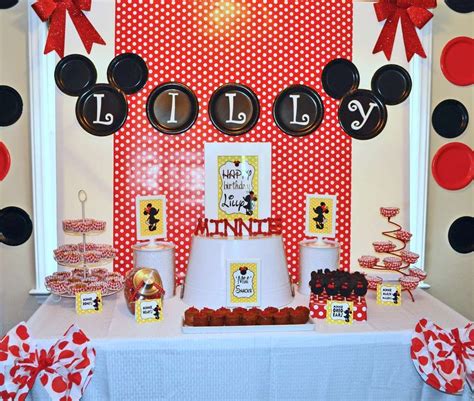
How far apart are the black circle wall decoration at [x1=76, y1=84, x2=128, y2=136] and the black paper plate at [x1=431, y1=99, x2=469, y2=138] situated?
4.23 feet

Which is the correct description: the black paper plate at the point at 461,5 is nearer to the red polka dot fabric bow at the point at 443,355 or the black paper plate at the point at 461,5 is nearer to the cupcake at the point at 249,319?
the red polka dot fabric bow at the point at 443,355

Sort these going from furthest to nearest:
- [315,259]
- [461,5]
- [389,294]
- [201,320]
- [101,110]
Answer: [461,5] < [101,110] < [315,259] < [389,294] < [201,320]

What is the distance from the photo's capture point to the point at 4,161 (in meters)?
2.08

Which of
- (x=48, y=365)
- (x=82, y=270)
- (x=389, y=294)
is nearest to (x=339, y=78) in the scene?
(x=389, y=294)

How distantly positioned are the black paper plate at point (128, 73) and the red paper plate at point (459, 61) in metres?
1.23

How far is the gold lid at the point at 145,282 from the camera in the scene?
175cm

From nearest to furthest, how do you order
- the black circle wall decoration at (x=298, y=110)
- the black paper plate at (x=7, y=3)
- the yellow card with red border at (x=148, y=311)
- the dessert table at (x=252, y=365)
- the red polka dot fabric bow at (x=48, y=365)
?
the red polka dot fabric bow at (x=48, y=365) < the dessert table at (x=252, y=365) < the yellow card with red border at (x=148, y=311) < the black paper plate at (x=7, y=3) < the black circle wall decoration at (x=298, y=110)

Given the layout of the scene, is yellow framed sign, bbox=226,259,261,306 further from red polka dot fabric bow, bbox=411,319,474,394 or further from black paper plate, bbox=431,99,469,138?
black paper plate, bbox=431,99,469,138

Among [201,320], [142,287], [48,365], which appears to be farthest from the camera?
[142,287]

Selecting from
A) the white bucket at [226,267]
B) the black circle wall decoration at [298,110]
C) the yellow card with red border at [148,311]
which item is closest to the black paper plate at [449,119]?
the black circle wall decoration at [298,110]

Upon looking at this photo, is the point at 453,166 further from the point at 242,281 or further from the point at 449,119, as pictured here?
the point at 242,281

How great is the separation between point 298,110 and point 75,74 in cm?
90

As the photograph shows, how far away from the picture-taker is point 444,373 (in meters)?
1.56

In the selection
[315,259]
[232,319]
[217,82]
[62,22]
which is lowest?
[232,319]
